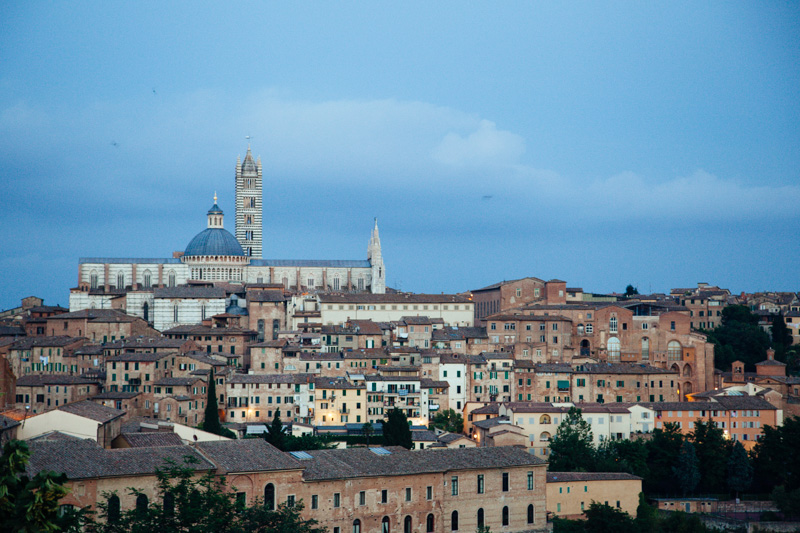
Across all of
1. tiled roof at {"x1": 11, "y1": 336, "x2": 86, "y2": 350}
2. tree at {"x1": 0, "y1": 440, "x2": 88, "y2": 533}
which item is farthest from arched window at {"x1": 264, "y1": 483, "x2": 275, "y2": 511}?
tiled roof at {"x1": 11, "y1": 336, "x2": 86, "y2": 350}

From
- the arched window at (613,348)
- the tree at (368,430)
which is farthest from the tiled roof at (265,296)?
the arched window at (613,348)

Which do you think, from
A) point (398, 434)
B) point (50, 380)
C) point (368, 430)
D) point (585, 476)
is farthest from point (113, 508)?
point (50, 380)

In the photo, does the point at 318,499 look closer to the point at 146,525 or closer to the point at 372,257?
the point at 146,525

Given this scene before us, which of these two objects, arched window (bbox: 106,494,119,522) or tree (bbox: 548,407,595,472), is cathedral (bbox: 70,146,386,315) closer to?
tree (bbox: 548,407,595,472)

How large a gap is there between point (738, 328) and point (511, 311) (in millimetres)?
16013

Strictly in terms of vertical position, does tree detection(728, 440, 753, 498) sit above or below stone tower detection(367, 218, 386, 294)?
below

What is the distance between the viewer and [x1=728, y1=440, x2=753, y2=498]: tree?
159ft

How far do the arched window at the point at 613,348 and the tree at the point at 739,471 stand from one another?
16.0 metres

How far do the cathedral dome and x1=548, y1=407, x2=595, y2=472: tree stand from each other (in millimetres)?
42577

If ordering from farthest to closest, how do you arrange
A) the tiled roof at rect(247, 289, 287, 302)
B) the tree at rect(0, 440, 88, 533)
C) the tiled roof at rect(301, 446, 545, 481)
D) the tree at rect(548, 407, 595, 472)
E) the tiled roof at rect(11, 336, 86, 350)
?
the tiled roof at rect(247, 289, 287, 302)
the tiled roof at rect(11, 336, 86, 350)
the tree at rect(548, 407, 595, 472)
the tiled roof at rect(301, 446, 545, 481)
the tree at rect(0, 440, 88, 533)

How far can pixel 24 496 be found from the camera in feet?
48.2

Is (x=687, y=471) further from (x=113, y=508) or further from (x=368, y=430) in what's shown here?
(x=113, y=508)

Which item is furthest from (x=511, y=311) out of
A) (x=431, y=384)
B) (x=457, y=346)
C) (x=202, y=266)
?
(x=202, y=266)

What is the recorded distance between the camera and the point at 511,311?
68.5m
